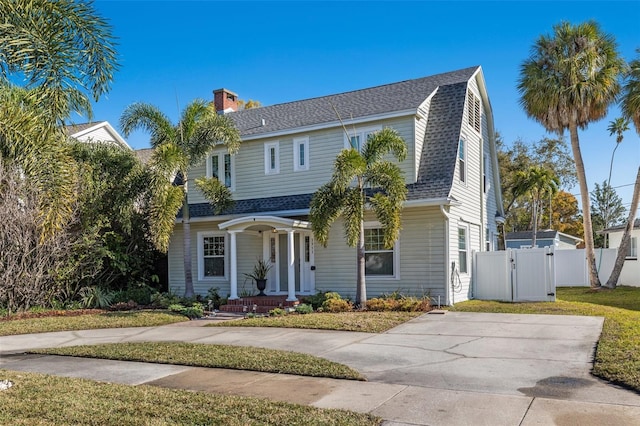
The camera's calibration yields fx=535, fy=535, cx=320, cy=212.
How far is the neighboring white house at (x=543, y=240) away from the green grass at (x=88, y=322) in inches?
1035

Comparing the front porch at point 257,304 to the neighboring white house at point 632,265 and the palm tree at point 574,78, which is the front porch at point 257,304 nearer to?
the palm tree at point 574,78

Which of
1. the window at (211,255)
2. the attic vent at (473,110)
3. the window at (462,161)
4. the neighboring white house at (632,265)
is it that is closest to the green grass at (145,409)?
the window at (211,255)

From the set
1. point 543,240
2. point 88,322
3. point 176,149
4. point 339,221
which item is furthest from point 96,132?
point 543,240

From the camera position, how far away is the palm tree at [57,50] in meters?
7.20

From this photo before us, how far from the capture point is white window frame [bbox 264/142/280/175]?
1759 cm

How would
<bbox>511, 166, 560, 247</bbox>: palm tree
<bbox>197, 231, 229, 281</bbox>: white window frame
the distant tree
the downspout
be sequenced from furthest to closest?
the distant tree, <bbox>511, 166, 560, 247</bbox>: palm tree, <bbox>197, 231, 229, 281</bbox>: white window frame, the downspout

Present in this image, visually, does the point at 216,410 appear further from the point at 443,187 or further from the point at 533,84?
the point at 533,84

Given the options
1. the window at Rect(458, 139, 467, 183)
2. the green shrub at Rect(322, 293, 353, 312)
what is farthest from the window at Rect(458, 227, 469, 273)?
the green shrub at Rect(322, 293, 353, 312)

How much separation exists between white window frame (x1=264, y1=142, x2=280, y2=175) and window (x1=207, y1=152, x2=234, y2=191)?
1347 millimetres

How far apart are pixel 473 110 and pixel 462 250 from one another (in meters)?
5.00

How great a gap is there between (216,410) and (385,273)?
10.2m

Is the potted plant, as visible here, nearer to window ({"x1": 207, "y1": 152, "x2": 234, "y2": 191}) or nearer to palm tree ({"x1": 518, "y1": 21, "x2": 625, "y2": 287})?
window ({"x1": 207, "y1": 152, "x2": 234, "y2": 191})

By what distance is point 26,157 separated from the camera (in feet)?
24.1

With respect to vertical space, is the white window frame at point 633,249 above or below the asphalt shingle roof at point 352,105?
below
